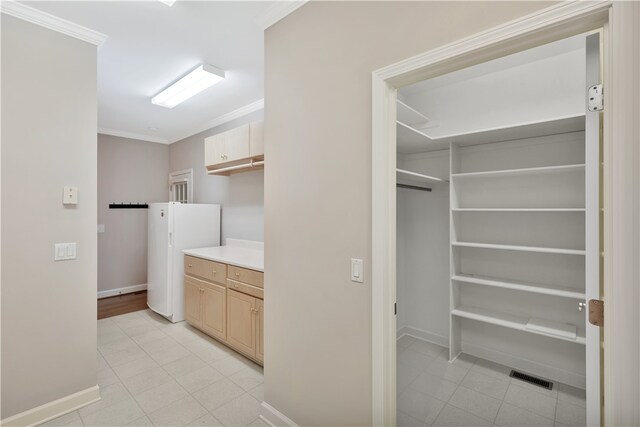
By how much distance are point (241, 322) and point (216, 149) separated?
210cm

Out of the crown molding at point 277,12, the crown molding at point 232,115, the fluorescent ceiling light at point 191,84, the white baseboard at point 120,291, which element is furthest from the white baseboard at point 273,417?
the white baseboard at point 120,291

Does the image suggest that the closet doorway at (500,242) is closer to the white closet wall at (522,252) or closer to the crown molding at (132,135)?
the white closet wall at (522,252)

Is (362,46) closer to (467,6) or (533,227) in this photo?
(467,6)

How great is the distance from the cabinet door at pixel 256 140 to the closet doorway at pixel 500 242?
4.64ft

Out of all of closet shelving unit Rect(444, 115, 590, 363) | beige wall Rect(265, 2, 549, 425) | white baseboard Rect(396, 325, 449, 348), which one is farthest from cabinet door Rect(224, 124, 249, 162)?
white baseboard Rect(396, 325, 449, 348)

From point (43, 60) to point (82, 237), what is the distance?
47.9 inches

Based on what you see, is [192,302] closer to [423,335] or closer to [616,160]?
[423,335]

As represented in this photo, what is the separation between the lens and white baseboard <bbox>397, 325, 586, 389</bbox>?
237 centimetres

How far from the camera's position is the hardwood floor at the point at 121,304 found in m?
4.11

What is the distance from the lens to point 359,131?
4.95ft

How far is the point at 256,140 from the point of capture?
3.18 meters

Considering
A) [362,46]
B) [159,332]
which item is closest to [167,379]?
[159,332]

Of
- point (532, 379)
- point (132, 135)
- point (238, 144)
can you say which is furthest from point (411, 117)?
point (132, 135)

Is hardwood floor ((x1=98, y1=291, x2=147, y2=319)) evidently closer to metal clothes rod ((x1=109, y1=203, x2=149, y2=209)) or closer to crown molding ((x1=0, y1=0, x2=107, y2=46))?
metal clothes rod ((x1=109, y1=203, x2=149, y2=209))
